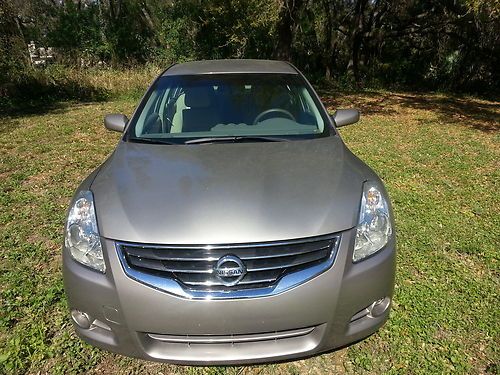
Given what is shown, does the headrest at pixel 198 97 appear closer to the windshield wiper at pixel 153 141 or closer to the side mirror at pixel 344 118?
the windshield wiper at pixel 153 141

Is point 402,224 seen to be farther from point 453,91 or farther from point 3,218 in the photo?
point 453,91

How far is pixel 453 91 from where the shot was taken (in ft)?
50.0

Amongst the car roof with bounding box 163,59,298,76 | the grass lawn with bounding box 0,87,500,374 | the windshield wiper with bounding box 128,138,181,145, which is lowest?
the grass lawn with bounding box 0,87,500,374

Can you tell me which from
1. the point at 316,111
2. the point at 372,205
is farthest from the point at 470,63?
the point at 372,205

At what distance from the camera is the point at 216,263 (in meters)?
1.72

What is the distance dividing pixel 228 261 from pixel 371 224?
2.52ft

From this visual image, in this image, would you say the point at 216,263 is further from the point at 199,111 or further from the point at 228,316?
the point at 199,111

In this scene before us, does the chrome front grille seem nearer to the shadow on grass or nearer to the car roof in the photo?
the car roof

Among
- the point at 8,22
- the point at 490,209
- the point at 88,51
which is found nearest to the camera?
the point at 490,209

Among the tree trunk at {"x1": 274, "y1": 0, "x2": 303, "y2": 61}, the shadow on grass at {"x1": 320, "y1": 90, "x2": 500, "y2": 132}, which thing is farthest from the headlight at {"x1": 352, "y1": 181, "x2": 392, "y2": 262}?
the tree trunk at {"x1": 274, "y1": 0, "x2": 303, "y2": 61}

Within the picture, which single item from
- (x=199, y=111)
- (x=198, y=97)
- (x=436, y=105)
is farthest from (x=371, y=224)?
(x=436, y=105)

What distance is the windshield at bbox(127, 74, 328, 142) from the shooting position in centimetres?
282

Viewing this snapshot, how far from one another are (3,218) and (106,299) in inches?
109

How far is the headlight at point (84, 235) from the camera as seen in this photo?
1.86m
